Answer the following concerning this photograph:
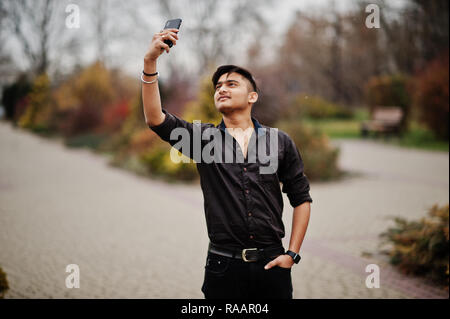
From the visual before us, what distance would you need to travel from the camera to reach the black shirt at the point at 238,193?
83.0 inches

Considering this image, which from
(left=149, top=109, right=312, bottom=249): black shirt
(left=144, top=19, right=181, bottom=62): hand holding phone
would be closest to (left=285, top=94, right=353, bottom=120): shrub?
(left=149, top=109, right=312, bottom=249): black shirt

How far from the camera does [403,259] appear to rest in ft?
15.5

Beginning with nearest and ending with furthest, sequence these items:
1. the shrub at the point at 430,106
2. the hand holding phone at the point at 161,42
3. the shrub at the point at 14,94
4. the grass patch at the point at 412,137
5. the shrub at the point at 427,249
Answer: the hand holding phone at the point at 161,42 → the shrub at the point at 427,249 → the shrub at the point at 430,106 → the shrub at the point at 14,94 → the grass patch at the point at 412,137

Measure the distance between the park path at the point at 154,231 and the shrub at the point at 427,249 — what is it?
0.18m

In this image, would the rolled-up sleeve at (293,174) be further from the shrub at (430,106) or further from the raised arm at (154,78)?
the shrub at (430,106)

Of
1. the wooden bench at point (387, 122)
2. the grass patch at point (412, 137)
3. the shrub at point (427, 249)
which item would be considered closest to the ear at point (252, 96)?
the shrub at point (427, 249)

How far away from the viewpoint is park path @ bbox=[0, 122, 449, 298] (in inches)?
170

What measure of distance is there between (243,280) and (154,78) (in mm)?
1086

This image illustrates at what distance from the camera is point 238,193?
2.12m

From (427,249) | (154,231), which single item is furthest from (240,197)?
(154,231)

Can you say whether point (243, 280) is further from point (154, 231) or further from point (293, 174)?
point (154, 231)

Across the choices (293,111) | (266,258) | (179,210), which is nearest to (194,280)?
(266,258)

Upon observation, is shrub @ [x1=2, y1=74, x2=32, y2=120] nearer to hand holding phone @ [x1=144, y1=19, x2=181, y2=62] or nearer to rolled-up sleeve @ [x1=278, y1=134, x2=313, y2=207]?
hand holding phone @ [x1=144, y1=19, x2=181, y2=62]

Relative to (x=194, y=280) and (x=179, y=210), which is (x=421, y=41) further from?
(x=179, y=210)
